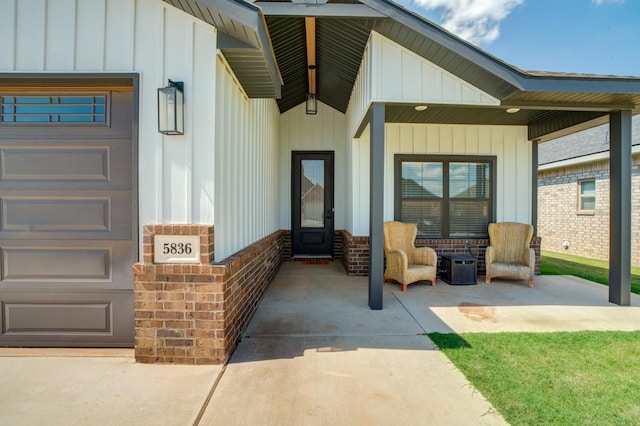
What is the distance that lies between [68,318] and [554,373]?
4.31m

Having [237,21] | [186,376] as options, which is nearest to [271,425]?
[186,376]

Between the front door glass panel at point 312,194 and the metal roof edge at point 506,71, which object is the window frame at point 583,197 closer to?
the metal roof edge at point 506,71

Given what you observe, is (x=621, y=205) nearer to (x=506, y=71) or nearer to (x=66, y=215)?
(x=506, y=71)

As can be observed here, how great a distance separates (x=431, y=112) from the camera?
5.48 m

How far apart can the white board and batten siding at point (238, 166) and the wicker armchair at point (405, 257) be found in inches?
88.6

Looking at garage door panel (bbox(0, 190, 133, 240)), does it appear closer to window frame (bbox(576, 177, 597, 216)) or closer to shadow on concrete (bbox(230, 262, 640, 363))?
shadow on concrete (bbox(230, 262, 640, 363))

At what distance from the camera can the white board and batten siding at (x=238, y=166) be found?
307 centimetres

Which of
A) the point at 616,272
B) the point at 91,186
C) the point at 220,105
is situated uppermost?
the point at 220,105

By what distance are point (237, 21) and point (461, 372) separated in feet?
11.3

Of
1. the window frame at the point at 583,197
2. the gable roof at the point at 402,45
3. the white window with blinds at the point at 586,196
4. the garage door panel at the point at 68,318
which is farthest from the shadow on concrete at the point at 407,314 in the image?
the white window with blinds at the point at 586,196

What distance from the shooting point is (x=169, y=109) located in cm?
268

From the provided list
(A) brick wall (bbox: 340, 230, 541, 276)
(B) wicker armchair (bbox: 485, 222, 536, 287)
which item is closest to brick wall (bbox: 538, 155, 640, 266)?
(A) brick wall (bbox: 340, 230, 541, 276)

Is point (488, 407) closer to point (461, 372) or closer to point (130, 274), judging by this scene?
point (461, 372)

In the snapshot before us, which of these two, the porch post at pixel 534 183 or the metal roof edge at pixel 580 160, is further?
the metal roof edge at pixel 580 160
